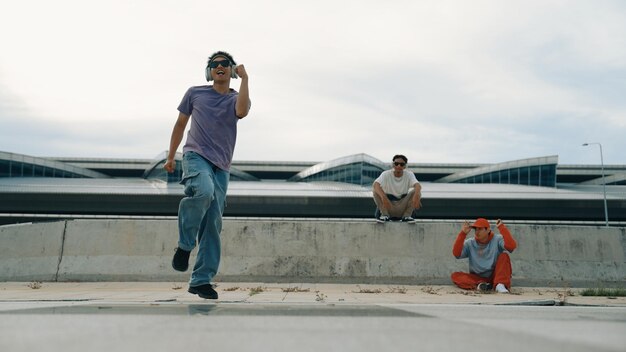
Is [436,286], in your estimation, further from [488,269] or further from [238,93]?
[238,93]

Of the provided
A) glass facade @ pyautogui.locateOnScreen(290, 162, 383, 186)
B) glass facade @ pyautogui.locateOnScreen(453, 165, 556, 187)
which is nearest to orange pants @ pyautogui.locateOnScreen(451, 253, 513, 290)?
glass facade @ pyautogui.locateOnScreen(290, 162, 383, 186)

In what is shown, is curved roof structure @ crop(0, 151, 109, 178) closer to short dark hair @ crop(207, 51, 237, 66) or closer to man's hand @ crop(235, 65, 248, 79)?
short dark hair @ crop(207, 51, 237, 66)

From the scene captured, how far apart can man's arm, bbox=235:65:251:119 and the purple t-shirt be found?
106 millimetres

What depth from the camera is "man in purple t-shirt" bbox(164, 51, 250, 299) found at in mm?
4145

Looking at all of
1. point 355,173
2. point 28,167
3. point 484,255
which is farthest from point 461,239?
point 28,167

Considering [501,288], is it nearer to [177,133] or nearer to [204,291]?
[204,291]

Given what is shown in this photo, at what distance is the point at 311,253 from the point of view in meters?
7.06

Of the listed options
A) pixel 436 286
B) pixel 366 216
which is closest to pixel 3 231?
pixel 436 286

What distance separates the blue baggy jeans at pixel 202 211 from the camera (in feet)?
13.5

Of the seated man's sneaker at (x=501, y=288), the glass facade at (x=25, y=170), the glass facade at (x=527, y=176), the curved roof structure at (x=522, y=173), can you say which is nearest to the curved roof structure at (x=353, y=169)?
the curved roof structure at (x=522, y=173)

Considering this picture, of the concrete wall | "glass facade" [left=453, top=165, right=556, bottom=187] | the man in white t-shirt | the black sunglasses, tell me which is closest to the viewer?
the black sunglasses

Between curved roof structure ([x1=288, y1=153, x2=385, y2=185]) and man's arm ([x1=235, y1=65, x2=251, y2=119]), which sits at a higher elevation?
curved roof structure ([x1=288, y1=153, x2=385, y2=185])

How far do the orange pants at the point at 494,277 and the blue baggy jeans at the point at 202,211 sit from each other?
330 centimetres

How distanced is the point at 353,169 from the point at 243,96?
36711mm
